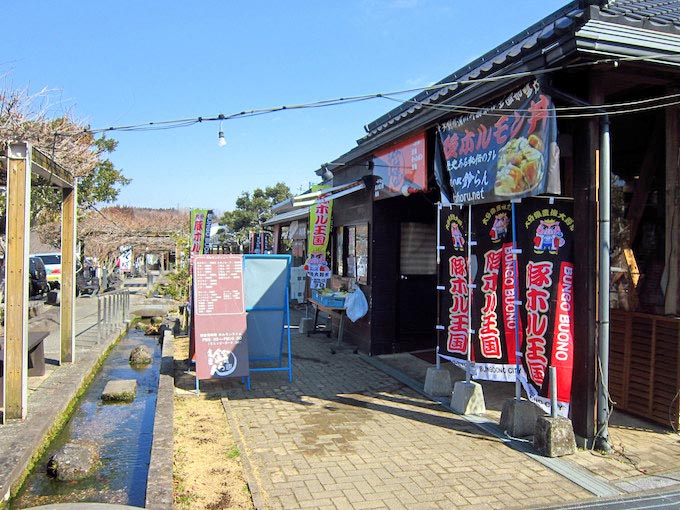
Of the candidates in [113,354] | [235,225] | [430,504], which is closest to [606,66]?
[430,504]

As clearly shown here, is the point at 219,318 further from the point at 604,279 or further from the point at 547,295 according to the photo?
the point at 604,279

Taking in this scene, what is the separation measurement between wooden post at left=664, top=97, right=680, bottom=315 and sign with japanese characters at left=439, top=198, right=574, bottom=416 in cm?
142

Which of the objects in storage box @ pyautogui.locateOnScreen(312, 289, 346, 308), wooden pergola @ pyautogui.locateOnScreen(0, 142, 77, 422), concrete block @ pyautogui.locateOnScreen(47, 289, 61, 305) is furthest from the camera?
concrete block @ pyautogui.locateOnScreen(47, 289, 61, 305)

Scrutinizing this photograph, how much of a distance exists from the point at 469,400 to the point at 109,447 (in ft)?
13.7

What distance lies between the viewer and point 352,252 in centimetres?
1125

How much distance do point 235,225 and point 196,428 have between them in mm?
33998

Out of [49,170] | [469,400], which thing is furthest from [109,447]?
[469,400]

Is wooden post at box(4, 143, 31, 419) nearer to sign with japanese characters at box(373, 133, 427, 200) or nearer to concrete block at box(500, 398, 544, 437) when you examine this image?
sign with japanese characters at box(373, 133, 427, 200)

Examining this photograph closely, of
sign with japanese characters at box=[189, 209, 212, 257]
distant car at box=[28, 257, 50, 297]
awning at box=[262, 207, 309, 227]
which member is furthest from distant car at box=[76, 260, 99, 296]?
awning at box=[262, 207, 309, 227]

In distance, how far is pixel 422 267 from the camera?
33.3 feet

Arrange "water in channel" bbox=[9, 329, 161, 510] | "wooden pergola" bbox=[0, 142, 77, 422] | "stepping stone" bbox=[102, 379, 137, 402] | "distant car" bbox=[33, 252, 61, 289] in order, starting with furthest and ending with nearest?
"distant car" bbox=[33, 252, 61, 289] → "stepping stone" bbox=[102, 379, 137, 402] → "wooden pergola" bbox=[0, 142, 77, 422] → "water in channel" bbox=[9, 329, 161, 510]

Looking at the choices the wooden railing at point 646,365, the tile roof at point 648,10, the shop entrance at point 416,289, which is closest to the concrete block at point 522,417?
the wooden railing at point 646,365

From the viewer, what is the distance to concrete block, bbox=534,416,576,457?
5055mm

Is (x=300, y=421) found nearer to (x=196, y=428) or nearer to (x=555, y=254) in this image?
(x=196, y=428)
